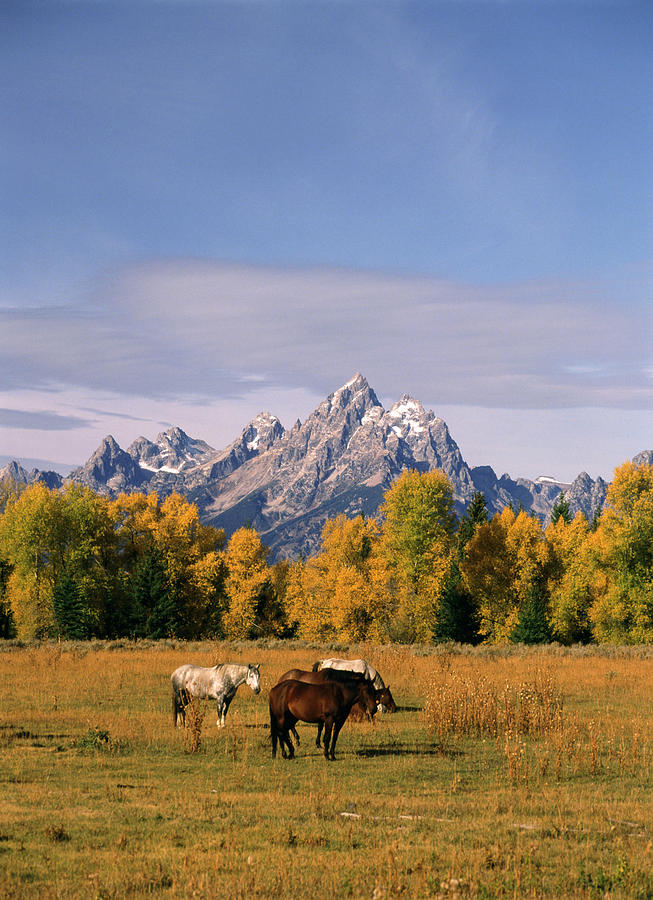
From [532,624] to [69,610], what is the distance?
3677 centimetres

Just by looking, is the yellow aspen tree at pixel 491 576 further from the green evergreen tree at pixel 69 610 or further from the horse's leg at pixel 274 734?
the horse's leg at pixel 274 734

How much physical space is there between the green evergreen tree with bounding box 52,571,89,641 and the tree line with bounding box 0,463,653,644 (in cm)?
11

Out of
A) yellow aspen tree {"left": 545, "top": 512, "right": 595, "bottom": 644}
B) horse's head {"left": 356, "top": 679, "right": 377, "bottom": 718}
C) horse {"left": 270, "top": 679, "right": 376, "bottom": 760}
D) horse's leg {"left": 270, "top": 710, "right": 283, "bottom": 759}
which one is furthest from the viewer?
yellow aspen tree {"left": 545, "top": 512, "right": 595, "bottom": 644}

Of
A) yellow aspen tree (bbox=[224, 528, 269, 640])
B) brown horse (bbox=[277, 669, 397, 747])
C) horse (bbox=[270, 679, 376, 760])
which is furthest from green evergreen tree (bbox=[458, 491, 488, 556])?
horse (bbox=[270, 679, 376, 760])

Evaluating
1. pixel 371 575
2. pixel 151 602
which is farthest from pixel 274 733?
pixel 151 602

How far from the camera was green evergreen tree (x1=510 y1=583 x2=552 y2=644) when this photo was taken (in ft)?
197

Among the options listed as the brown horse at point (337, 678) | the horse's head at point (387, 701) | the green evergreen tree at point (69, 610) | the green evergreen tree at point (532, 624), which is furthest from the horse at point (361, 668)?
the green evergreen tree at point (69, 610)

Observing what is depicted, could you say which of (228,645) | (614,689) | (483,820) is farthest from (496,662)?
(483,820)

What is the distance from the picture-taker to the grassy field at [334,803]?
377 inches

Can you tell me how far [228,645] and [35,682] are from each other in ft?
60.2

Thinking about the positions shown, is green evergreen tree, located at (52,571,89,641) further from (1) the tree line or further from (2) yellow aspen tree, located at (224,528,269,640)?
(2) yellow aspen tree, located at (224,528,269,640)

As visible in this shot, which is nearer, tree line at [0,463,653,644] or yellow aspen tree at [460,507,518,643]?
tree line at [0,463,653,644]

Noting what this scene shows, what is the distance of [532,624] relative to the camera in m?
60.6

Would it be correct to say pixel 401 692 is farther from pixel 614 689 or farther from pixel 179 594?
pixel 179 594
